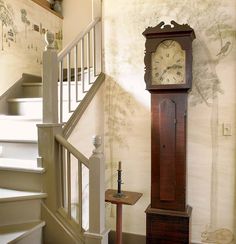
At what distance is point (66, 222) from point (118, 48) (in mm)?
1691

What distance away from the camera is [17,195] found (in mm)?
2062

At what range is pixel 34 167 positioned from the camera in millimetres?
2158

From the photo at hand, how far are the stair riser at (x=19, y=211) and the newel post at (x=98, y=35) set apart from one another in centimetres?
147

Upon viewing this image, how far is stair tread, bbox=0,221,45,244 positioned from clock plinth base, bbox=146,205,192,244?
951 mm

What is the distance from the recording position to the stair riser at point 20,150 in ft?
7.97

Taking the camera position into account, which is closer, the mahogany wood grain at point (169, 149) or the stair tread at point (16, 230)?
the stair tread at point (16, 230)

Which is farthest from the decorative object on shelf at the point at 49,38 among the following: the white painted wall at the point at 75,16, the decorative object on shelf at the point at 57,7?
the decorative object on shelf at the point at 57,7

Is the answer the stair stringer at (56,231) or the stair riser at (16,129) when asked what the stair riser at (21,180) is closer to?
the stair stringer at (56,231)

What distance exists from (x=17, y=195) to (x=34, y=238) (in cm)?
32

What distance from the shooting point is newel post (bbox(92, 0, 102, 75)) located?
2.97 metres

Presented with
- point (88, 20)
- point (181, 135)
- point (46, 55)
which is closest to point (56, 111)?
point (46, 55)

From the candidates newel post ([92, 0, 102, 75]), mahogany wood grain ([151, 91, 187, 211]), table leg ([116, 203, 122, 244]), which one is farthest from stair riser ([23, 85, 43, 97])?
table leg ([116, 203, 122, 244])

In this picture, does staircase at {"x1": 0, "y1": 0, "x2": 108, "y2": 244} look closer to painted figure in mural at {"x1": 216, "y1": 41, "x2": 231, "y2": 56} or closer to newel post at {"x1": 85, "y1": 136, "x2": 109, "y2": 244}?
newel post at {"x1": 85, "y1": 136, "x2": 109, "y2": 244}

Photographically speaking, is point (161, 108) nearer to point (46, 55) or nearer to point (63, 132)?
point (63, 132)
